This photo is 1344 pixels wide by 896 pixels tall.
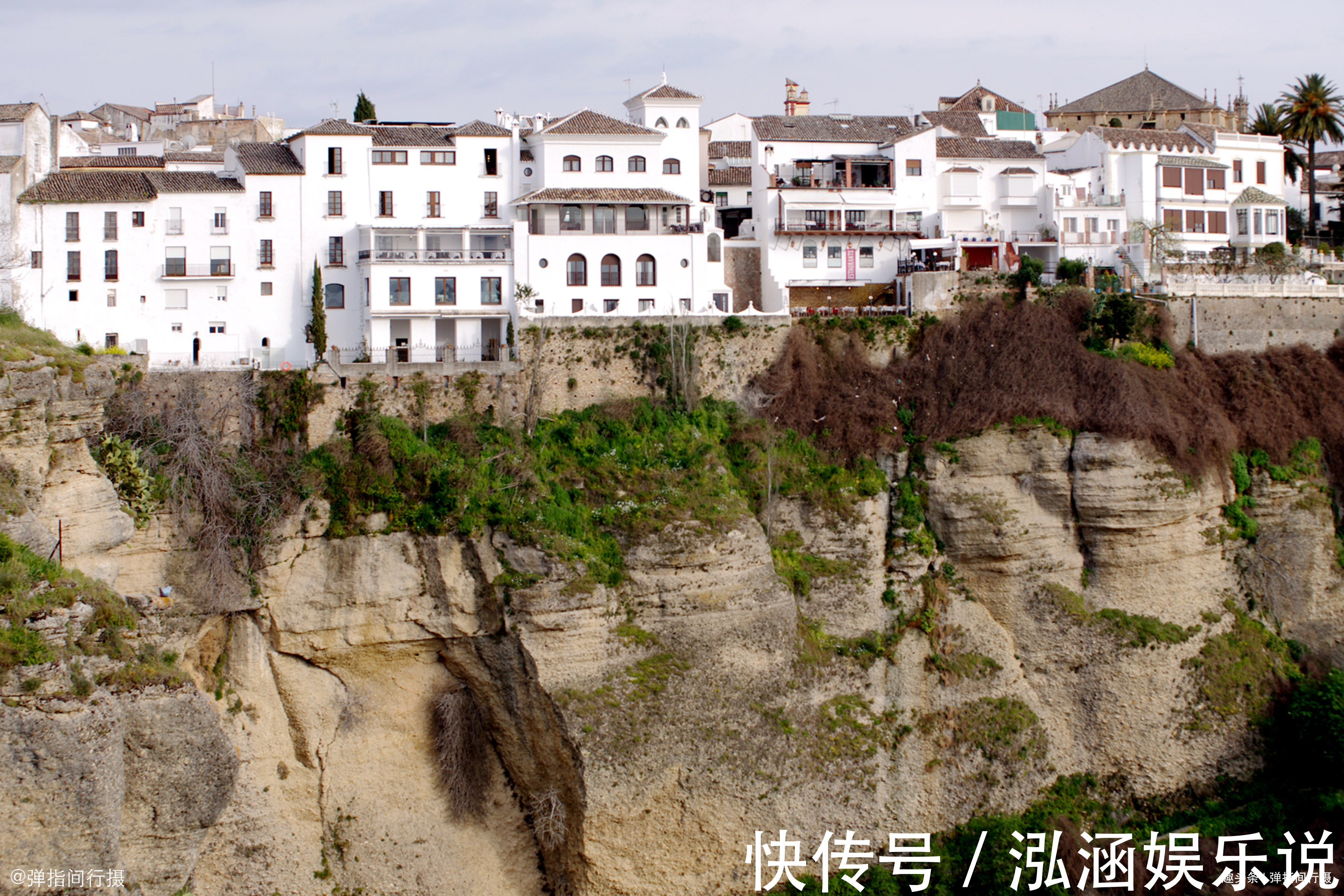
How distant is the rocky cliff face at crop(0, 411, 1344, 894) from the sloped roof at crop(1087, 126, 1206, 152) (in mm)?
14306

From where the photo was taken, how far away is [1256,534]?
→ 120 ft

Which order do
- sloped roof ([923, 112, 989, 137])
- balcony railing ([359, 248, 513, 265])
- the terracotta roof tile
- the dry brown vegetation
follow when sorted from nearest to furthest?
the dry brown vegetation < balcony railing ([359, 248, 513, 265]) < the terracotta roof tile < sloped roof ([923, 112, 989, 137])

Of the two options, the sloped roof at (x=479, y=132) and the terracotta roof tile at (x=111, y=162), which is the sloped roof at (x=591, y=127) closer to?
the sloped roof at (x=479, y=132)

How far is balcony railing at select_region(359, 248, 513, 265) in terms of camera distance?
1427 inches

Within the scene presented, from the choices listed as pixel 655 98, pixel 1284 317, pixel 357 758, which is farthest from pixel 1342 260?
pixel 357 758

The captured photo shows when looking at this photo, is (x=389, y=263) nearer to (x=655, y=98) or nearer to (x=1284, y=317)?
(x=655, y=98)

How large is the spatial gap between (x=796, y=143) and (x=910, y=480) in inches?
514

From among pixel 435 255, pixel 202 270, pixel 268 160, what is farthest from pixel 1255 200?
pixel 202 270

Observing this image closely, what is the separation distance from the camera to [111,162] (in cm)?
3872

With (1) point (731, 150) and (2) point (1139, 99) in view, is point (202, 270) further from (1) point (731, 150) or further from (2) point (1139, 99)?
(2) point (1139, 99)

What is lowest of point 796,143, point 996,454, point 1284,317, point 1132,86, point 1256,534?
point 1256,534

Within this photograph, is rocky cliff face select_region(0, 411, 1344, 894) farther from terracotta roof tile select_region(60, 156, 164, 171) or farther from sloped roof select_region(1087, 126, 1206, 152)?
Result: sloped roof select_region(1087, 126, 1206, 152)

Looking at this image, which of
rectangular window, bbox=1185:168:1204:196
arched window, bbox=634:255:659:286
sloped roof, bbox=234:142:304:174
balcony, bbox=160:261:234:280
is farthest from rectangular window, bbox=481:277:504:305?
rectangular window, bbox=1185:168:1204:196

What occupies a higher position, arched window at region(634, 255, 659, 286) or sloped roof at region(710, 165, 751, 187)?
sloped roof at region(710, 165, 751, 187)
